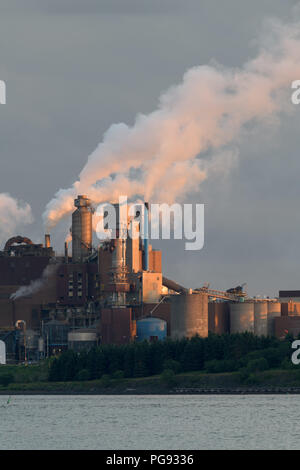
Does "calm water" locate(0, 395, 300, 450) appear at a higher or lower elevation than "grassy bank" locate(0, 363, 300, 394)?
lower

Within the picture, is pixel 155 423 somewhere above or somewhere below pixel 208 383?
below

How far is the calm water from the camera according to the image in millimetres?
118562

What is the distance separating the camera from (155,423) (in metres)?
138

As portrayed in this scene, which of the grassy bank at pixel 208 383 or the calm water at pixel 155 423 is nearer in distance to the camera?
the calm water at pixel 155 423

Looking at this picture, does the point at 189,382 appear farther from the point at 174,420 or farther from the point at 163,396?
the point at 174,420

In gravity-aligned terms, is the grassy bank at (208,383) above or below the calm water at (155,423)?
above

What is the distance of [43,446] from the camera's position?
387ft

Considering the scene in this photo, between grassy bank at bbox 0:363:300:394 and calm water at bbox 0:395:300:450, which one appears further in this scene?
grassy bank at bbox 0:363:300:394

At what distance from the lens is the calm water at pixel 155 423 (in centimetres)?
11856

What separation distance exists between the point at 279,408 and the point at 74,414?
24735mm

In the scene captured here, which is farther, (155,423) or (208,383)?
(208,383)
